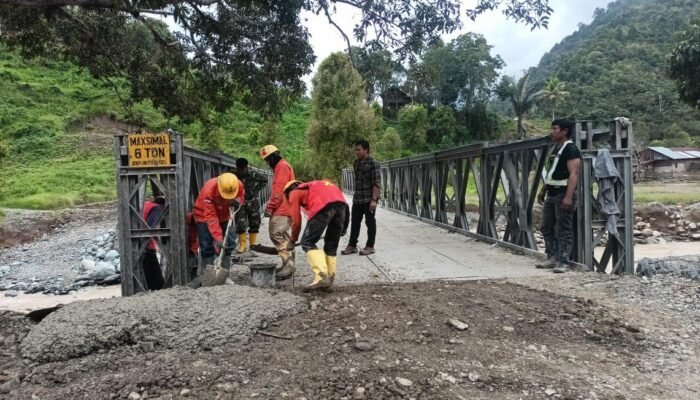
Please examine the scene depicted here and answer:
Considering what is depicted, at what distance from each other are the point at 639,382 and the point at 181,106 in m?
9.31

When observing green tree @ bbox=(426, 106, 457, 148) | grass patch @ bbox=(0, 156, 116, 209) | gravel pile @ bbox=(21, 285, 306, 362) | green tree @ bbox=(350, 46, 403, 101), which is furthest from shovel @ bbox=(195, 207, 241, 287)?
green tree @ bbox=(426, 106, 457, 148)

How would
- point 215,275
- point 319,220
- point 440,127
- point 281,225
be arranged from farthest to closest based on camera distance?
point 440,127 < point 281,225 < point 319,220 < point 215,275

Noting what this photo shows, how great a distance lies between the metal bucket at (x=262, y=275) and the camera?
5203 mm

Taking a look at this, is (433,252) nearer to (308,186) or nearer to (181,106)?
(308,186)

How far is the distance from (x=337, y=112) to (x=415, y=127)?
1471cm

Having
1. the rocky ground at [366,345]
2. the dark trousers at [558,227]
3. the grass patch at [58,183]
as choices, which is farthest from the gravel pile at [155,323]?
the grass patch at [58,183]

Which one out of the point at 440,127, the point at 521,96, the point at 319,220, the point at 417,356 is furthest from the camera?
the point at 521,96

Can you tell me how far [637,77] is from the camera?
62156 mm

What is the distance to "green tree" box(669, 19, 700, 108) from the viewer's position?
17.6 metres

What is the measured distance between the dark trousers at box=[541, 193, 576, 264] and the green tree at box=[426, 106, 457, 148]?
40336 millimetres

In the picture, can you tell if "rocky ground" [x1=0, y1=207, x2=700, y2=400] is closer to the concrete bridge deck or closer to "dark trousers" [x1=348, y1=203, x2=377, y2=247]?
the concrete bridge deck

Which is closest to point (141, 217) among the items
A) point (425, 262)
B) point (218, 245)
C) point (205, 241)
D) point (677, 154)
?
point (205, 241)

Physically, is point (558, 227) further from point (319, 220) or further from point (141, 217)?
point (141, 217)

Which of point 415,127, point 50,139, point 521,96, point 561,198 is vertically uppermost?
point 521,96
